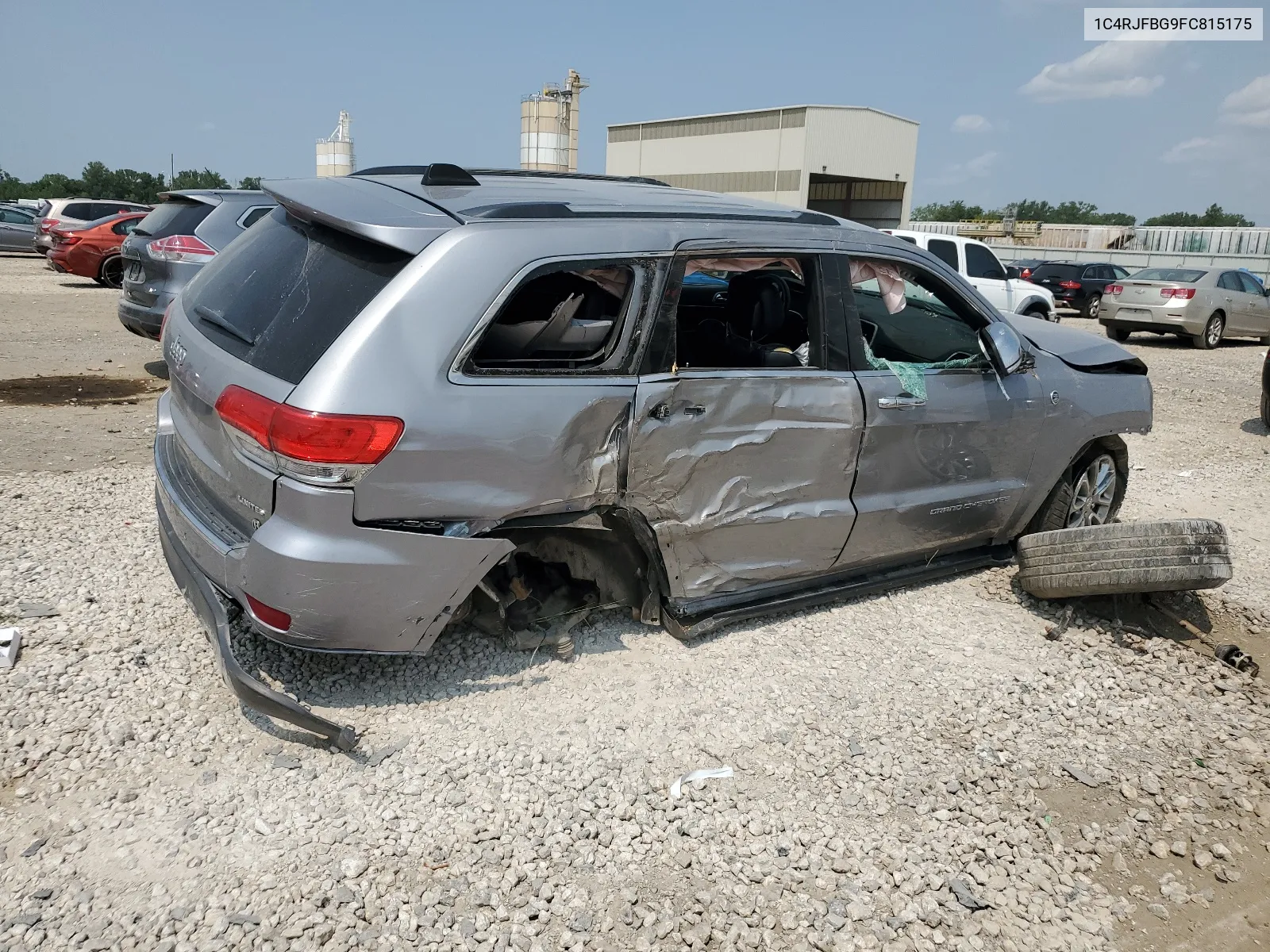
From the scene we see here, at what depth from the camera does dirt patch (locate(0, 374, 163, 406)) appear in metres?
8.11

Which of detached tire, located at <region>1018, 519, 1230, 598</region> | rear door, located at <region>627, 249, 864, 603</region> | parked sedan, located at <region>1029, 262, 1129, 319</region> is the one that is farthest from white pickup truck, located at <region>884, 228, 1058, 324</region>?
rear door, located at <region>627, 249, 864, 603</region>

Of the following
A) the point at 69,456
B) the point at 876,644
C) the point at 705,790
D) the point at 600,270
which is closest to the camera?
the point at 705,790

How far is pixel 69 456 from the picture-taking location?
628cm

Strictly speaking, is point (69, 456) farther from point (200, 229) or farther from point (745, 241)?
point (745, 241)

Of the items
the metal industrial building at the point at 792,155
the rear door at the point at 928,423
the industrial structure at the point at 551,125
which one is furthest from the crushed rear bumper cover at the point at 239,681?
the industrial structure at the point at 551,125

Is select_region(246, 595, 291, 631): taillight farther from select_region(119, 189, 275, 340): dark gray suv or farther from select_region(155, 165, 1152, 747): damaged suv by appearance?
select_region(119, 189, 275, 340): dark gray suv

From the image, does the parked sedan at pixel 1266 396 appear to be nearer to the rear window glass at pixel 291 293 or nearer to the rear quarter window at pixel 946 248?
the rear quarter window at pixel 946 248

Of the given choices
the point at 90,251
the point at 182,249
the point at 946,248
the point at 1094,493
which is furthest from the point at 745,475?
the point at 90,251

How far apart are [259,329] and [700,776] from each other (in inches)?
84.8

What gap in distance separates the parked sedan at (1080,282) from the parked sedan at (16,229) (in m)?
26.4

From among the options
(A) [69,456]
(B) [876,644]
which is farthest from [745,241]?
(A) [69,456]

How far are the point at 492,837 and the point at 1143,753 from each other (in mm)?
2506

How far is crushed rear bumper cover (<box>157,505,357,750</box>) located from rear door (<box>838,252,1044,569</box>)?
2.32m

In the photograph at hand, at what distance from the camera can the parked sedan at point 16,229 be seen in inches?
981
